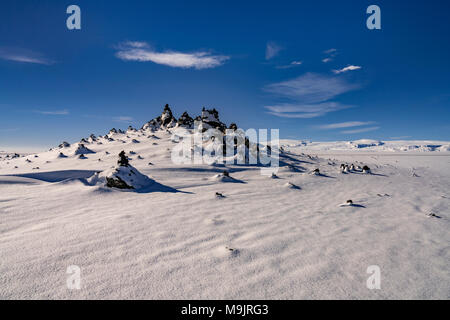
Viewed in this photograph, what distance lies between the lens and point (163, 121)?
3312cm

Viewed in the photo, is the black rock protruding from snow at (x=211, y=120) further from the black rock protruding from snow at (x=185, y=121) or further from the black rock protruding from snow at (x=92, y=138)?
the black rock protruding from snow at (x=92, y=138)

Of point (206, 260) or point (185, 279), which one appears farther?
point (206, 260)

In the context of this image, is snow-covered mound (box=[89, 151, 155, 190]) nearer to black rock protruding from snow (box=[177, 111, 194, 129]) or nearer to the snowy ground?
the snowy ground

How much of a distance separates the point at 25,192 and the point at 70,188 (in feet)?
4.62

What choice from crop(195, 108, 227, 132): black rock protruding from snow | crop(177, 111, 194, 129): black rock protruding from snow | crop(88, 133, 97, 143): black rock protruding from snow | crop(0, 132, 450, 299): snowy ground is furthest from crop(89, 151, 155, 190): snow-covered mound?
crop(88, 133, 97, 143): black rock protruding from snow

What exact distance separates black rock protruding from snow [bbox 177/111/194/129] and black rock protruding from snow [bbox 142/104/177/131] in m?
2.31

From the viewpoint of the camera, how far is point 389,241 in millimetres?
4621

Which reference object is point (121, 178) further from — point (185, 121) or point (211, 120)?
point (185, 121)

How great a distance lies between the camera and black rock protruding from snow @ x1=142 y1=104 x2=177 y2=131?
32.1 m

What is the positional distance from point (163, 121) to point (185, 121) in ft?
18.7

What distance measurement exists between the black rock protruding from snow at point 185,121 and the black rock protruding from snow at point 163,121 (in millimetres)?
2305

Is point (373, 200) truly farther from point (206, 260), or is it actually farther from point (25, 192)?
point (25, 192)
